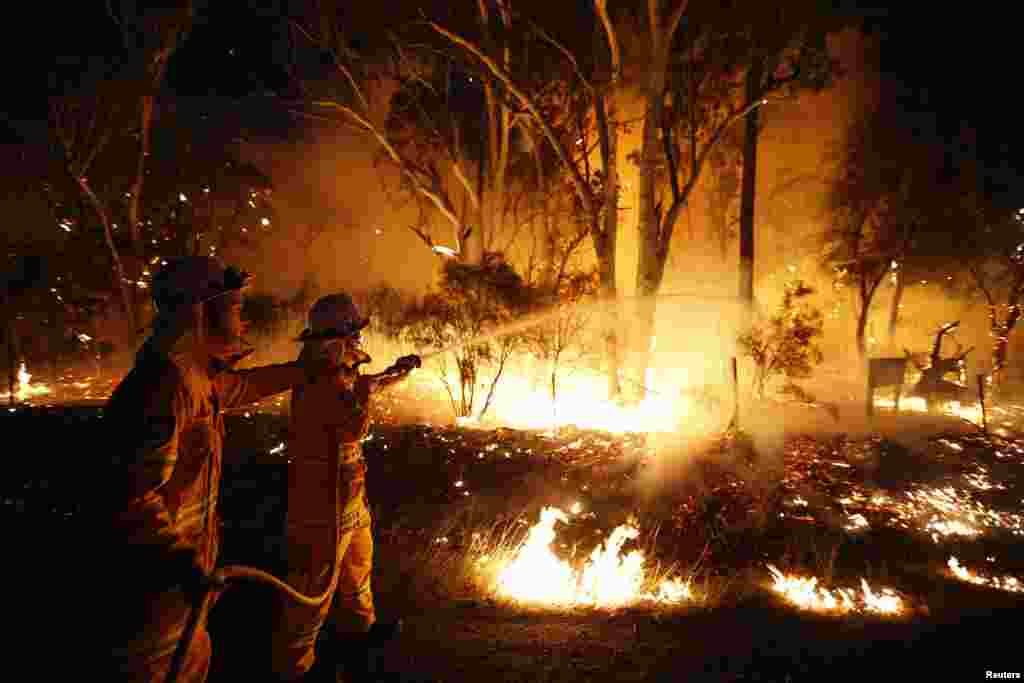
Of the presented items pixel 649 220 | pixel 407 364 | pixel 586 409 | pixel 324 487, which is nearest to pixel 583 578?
pixel 407 364

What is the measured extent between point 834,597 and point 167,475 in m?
4.86

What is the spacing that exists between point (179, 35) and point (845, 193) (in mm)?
15863

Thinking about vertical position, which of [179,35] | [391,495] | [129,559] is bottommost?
[391,495]

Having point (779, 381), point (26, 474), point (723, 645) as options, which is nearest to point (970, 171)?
point (779, 381)

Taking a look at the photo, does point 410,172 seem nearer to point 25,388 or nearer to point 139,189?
point 139,189

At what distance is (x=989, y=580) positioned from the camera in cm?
495

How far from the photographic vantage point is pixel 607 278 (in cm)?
1027

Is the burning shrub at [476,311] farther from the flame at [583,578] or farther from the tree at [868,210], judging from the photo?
the tree at [868,210]

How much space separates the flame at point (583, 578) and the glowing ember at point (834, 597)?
2.72 ft

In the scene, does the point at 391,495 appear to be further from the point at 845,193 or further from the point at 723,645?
the point at 845,193

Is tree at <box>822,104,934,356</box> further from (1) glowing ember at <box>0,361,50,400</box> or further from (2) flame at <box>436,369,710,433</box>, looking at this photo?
(1) glowing ember at <box>0,361,50,400</box>

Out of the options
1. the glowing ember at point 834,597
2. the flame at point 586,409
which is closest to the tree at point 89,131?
the flame at point 586,409

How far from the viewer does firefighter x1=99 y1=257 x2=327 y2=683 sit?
215 centimetres

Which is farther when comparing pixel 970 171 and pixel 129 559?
pixel 970 171
